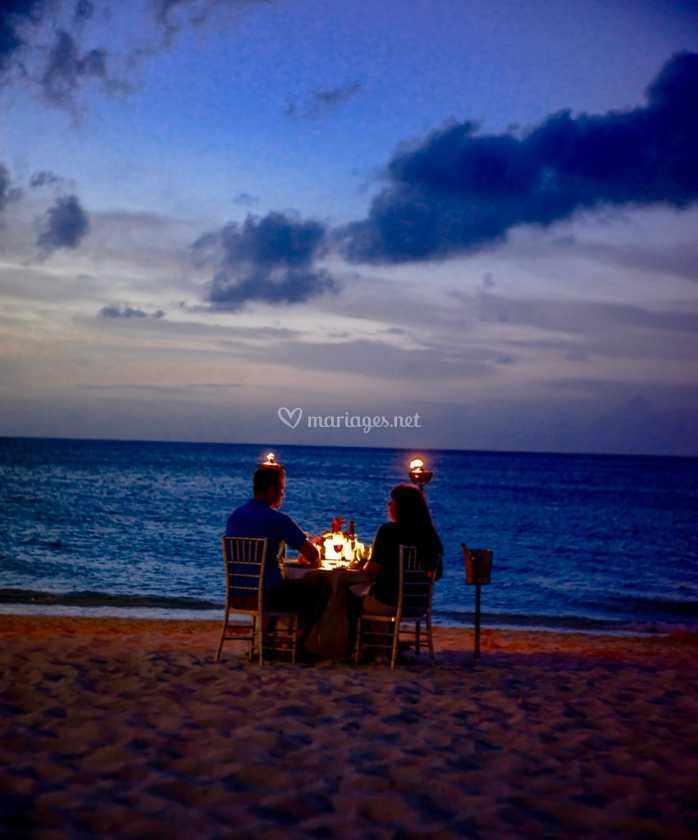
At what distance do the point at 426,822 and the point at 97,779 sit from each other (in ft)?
4.91

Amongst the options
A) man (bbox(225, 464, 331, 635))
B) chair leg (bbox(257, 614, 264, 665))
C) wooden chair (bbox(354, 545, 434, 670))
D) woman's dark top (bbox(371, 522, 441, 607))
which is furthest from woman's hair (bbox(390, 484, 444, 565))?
chair leg (bbox(257, 614, 264, 665))

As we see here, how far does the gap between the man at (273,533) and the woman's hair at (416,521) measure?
77cm

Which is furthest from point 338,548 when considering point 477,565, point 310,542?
point 477,565

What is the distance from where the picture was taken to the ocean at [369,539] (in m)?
14.0

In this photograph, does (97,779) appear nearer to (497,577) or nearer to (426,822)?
(426,822)

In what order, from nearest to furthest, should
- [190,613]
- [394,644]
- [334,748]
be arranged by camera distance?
[334,748], [394,644], [190,613]

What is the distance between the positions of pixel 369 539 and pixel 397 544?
20963mm

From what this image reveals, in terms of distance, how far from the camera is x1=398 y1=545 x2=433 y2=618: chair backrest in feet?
22.4

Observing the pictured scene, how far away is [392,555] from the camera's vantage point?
6844 millimetres

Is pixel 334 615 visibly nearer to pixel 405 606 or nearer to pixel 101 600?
pixel 405 606

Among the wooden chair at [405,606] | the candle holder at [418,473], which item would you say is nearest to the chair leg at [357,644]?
the wooden chair at [405,606]

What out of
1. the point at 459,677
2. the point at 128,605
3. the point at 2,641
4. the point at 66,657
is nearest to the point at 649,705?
the point at 459,677

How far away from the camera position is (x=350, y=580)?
702 centimetres

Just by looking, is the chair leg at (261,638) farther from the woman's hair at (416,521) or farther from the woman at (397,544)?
the woman's hair at (416,521)
